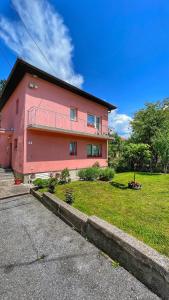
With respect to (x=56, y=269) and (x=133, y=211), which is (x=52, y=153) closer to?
(x=133, y=211)

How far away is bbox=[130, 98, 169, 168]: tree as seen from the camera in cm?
1780

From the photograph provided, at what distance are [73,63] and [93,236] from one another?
428 inches

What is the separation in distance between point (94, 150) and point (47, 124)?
5.58m

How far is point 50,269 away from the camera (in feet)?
9.04

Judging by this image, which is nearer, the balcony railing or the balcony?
A: the balcony

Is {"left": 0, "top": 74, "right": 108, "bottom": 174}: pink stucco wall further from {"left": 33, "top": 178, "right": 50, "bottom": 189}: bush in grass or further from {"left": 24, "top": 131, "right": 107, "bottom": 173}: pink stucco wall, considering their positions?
{"left": 33, "top": 178, "right": 50, "bottom": 189}: bush in grass

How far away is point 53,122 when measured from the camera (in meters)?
11.2

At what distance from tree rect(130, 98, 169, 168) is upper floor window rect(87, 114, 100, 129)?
6.43 m

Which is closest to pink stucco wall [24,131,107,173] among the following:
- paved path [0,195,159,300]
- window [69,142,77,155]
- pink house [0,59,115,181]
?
pink house [0,59,115,181]

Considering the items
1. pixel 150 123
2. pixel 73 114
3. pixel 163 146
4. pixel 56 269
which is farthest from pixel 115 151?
pixel 56 269

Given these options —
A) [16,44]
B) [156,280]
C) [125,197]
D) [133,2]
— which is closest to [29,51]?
[16,44]

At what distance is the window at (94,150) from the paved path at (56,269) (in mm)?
10123

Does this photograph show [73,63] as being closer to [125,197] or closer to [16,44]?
[16,44]

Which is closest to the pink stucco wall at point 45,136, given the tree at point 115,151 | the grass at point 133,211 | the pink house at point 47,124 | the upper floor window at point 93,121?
the pink house at point 47,124
